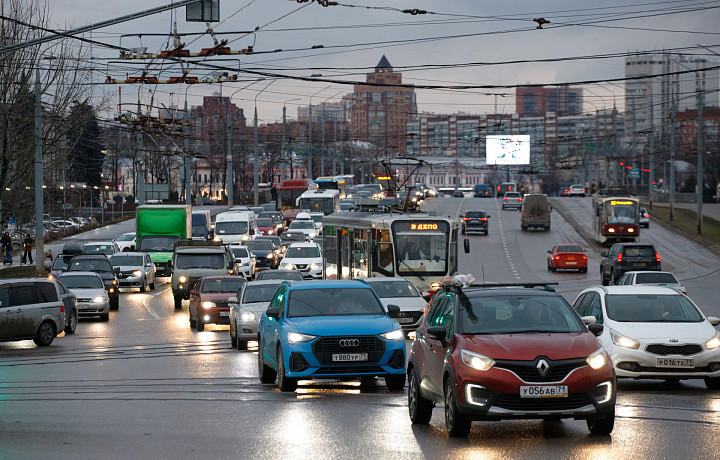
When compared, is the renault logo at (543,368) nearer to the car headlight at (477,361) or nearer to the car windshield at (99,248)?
the car headlight at (477,361)

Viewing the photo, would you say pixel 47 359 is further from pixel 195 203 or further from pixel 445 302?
pixel 195 203

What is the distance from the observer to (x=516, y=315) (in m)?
11.5

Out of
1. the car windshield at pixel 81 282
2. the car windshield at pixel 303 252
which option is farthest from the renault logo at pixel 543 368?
the car windshield at pixel 303 252

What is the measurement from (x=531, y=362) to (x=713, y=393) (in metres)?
5.54

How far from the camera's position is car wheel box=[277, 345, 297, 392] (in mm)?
15242

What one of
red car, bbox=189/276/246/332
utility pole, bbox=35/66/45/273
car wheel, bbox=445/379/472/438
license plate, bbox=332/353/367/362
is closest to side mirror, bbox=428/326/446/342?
car wheel, bbox=445/379/472/438

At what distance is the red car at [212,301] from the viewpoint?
29.3m

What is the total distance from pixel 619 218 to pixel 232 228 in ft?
75.9

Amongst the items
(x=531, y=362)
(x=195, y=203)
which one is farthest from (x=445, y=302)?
(x=195, y=203)

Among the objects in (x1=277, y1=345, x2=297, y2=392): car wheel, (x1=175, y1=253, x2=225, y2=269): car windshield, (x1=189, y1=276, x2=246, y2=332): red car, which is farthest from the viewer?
(x1=175, y1=253, x2=225, y2=269): car windshield

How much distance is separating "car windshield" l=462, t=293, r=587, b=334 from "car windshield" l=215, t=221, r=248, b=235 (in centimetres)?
4930

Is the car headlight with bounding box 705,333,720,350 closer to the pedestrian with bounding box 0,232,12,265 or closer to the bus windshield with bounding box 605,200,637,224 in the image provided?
the pedestrian with bounding box 0,232,12,265

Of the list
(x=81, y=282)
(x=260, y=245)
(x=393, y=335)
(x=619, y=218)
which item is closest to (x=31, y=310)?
(x=81, y=282)

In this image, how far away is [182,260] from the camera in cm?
3988
